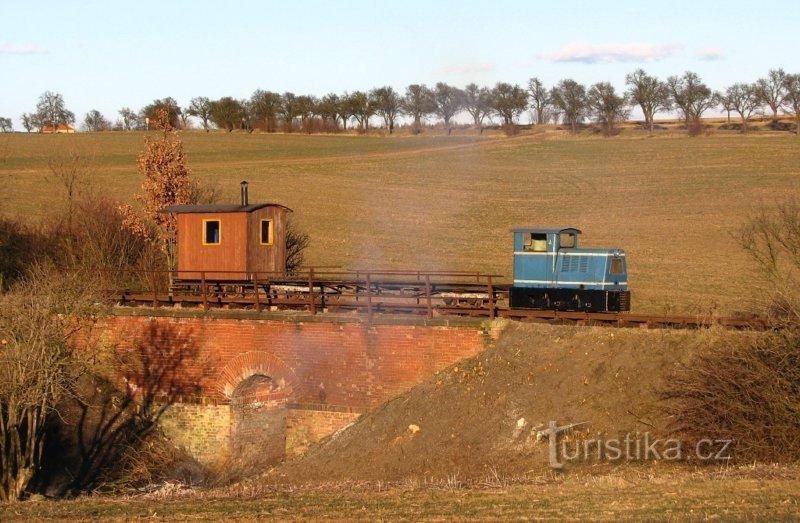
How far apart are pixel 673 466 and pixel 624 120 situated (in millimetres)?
83396

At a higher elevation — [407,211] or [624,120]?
[624,120]

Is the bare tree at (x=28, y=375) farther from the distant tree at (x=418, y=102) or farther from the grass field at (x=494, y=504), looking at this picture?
the distant tree at (x=418, y=102)

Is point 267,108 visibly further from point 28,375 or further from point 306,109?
point 28,375

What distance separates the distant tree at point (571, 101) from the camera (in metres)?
66.1

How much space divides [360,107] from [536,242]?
40.5 metres

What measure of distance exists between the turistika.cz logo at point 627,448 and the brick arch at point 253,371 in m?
7.82

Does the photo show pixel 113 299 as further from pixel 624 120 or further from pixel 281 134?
pixel 624 120

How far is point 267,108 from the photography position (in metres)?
104

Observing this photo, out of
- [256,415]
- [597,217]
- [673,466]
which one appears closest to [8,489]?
[256,415]

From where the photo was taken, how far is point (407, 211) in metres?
50.1

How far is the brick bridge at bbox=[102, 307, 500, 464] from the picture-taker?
71.9 ft

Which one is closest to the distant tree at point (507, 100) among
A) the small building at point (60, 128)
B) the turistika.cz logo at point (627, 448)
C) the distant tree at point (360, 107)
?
the turistika.cz logo at point (627, 448)

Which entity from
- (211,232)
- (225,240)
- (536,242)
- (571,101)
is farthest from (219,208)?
(571,101)

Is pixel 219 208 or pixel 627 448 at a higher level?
pixel 219 208
